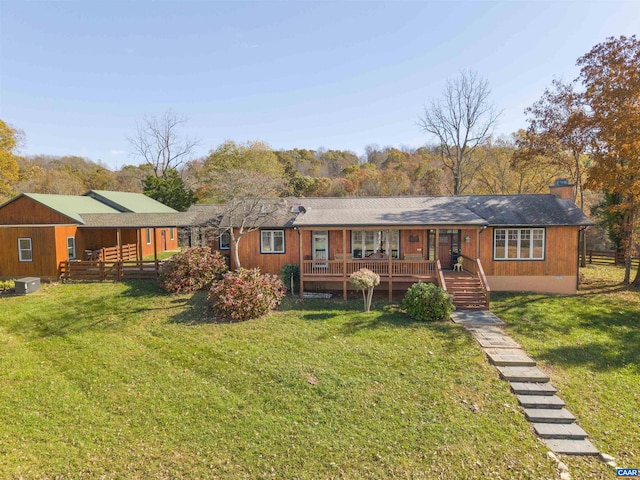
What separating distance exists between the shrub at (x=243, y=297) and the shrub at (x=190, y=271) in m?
2.57

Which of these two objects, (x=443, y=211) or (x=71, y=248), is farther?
(x=71, y=248)

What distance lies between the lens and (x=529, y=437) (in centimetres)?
677

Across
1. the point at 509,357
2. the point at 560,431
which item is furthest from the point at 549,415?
the point at 509,357

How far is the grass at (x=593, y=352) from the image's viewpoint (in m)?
6.95

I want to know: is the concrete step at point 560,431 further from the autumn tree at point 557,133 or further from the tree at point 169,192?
the tree at point 169,192

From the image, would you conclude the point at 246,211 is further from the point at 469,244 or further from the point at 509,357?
the point at 509,357

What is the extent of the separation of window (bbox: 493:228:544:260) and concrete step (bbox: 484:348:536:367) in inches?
287

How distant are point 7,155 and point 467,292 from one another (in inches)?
1317

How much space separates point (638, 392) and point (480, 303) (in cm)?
577

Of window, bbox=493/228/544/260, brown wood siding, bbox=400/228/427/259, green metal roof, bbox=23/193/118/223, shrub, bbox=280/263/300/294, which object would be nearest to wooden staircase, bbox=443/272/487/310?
brown wood siding, bbox=400/228/427/259

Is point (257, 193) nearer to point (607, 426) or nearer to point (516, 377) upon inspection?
point (516, 377)

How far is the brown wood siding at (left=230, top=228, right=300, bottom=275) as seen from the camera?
17.1 metres

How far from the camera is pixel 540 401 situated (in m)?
7.74

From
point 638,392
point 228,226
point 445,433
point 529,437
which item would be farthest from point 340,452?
point 228,226
